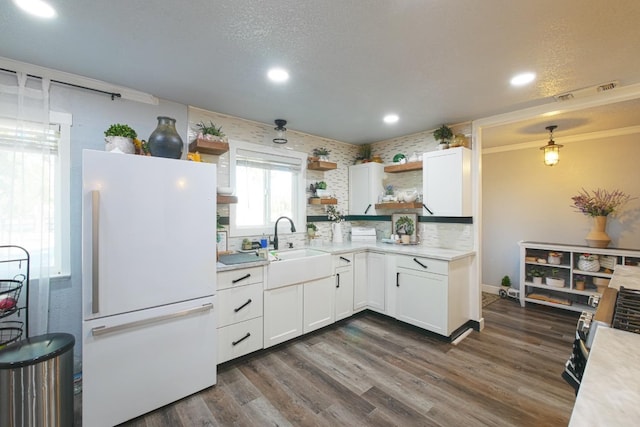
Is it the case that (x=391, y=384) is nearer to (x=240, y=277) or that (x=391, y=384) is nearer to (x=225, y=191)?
(x=240, y=277)

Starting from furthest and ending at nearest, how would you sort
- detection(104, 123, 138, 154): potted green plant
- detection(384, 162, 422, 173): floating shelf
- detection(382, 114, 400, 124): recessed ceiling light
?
1. detection(384, 162, 422, 173): floating shelf
2. detection(382, 114, 400, 124): recessed ceiling light
3. detection(104, 123, 138, 154): potted green plant

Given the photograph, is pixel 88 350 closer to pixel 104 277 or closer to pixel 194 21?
pixel 104 277

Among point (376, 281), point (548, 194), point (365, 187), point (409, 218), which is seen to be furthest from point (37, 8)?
point (548, 194)

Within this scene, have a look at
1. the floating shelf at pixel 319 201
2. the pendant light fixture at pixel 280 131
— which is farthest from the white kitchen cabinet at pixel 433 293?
the pendant light fixture at pixel 280 131

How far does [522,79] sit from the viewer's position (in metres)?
2.01

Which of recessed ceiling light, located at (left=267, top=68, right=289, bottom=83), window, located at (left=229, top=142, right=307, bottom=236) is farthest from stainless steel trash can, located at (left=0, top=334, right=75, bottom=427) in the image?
recessed ceiling light, located at (left=267, top=68, right=289, bottom=83)

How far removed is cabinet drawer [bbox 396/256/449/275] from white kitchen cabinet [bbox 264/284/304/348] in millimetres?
1176

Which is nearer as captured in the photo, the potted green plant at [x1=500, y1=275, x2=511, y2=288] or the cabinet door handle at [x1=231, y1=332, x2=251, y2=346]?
the cabinet door handle at [x1=231, y1=332, x2=251, y2=346]

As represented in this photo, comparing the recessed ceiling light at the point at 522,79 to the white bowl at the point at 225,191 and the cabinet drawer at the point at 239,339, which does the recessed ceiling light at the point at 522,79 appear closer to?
the white bowl at the point at 225,191

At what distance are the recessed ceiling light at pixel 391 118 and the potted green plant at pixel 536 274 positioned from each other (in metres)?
2.93

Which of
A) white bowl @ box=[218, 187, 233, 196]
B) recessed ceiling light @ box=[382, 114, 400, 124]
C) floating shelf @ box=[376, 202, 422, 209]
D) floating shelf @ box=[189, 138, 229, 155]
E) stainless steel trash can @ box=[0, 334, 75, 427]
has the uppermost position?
recessed ceiling light @ box=[382, 114, 400, 124]

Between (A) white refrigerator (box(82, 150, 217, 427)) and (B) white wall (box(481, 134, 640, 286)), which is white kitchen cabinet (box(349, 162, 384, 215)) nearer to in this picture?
(B) white wall (box(481, 134, 640, 286))

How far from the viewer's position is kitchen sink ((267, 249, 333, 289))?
2.45 meters

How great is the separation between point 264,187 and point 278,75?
1443 mm
